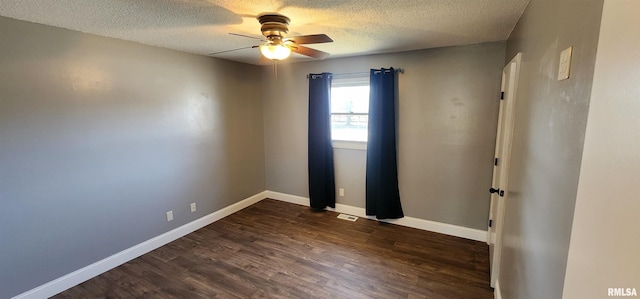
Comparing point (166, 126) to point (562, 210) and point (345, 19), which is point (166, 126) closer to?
point (345, 19)

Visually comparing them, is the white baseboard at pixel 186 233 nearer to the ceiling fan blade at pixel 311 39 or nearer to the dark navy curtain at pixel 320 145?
the dark navy curtain at pixel 320 145

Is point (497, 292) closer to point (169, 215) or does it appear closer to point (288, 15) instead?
point (288, 15)

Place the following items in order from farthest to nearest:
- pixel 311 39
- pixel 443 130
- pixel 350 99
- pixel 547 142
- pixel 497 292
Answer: pixel 350 99 → pixel 443 130 → pixel 497 292 → pixel 311 39 → pixel 547 142

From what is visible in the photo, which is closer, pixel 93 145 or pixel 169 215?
pixel 93 145

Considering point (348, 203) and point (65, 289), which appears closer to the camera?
point (65, 289)

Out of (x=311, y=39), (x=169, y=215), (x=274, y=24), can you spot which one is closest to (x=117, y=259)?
(x=169, y=215)

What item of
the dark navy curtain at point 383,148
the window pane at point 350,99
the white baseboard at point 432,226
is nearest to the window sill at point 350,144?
the dark navy curtain at point 383,148

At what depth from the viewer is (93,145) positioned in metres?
2.51

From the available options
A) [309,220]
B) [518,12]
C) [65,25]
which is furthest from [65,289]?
[518,12]

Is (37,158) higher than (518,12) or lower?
lower

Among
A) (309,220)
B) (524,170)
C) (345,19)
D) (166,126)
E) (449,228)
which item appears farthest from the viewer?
(309,220)

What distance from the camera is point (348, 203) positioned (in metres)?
4.00

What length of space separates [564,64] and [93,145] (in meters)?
3.43

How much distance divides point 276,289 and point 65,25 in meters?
2.86
